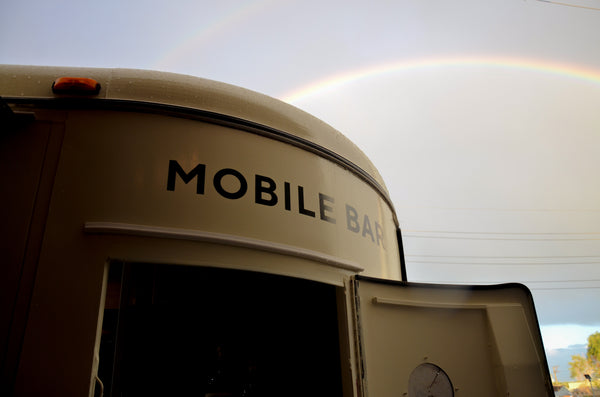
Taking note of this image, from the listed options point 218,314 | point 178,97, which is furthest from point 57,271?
point 218,314

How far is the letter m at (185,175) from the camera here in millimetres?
3139

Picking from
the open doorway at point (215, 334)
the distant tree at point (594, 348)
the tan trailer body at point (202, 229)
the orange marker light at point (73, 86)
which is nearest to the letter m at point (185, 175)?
the tan trailer body at point (202, 229)

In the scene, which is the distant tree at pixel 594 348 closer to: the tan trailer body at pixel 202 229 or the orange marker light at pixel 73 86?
the tan trailer body at pixel 202 229

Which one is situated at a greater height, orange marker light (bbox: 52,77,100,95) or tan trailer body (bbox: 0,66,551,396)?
orange marker light (bbox: 52,77,100,95)

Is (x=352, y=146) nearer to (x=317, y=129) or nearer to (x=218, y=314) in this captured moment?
(x=317, y=129)

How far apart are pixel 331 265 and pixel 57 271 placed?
6.76ft

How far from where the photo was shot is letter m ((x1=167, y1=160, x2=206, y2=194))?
124 inches

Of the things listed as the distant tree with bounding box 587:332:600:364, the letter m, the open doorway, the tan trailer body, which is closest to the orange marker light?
the tan trailer body

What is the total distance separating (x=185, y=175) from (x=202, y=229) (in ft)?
1.40

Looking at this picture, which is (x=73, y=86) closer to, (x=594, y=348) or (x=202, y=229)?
(x=202, y=229)

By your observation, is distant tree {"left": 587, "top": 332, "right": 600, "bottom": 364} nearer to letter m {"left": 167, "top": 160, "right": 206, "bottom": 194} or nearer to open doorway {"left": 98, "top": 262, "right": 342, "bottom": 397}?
open doorway {"left": 98, "top": 262, "right": 342, "bottom": 397}

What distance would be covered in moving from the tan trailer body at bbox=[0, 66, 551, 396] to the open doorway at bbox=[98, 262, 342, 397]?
0.21 meters

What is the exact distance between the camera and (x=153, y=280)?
215 inches

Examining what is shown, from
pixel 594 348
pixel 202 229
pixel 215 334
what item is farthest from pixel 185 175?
pixel 594 348
